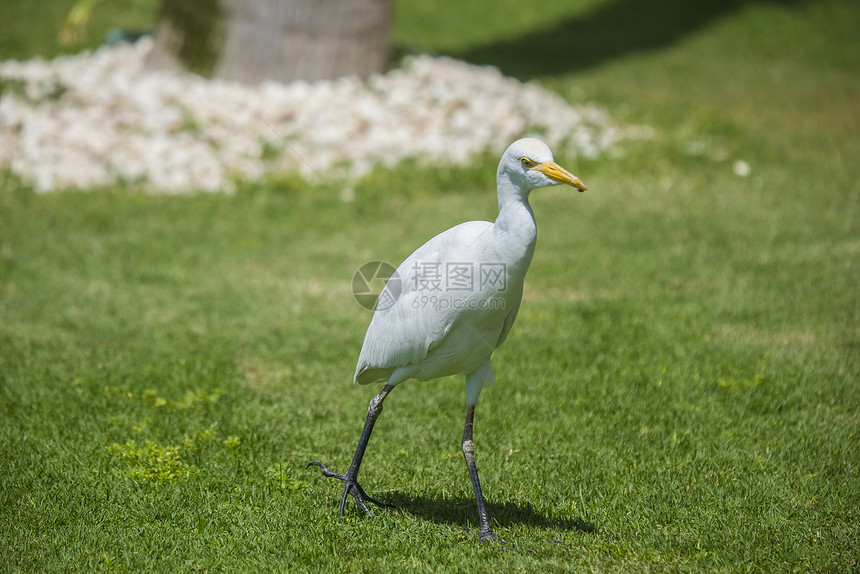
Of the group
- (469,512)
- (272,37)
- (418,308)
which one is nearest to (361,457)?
(469,512)

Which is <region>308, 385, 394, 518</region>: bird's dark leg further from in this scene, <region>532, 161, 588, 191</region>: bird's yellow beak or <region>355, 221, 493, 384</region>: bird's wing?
<region>532, 161, 588, 191</region>: bird's yellow beak

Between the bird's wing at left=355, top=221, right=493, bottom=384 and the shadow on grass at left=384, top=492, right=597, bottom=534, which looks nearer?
the bird's wing at left=355, top=221, right=493, bottom=384

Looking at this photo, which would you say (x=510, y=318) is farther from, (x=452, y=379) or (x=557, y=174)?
(x=452, y=379)

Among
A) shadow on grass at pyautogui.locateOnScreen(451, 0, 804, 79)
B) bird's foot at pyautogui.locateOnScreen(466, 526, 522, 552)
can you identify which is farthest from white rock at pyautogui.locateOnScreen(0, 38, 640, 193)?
bird's foot at pyautogui.locateOnScreen(466, 526, 522, 552)

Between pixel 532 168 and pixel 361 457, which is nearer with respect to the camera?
pixel 532 168

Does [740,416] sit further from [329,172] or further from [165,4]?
[165,4]

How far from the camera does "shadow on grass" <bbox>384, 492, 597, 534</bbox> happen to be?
384cm

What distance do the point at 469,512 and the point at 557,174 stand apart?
6.12ft

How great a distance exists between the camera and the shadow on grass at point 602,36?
623 inches

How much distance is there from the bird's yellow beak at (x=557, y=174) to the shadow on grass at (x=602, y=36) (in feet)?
36.9

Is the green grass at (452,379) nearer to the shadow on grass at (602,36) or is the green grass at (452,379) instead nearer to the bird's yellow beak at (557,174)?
the bird's yellow beak at (557,174)

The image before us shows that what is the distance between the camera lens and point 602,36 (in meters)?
18.2

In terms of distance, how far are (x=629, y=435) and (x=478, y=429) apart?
0.92m

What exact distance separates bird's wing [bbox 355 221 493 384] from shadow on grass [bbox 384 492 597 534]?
77cm
